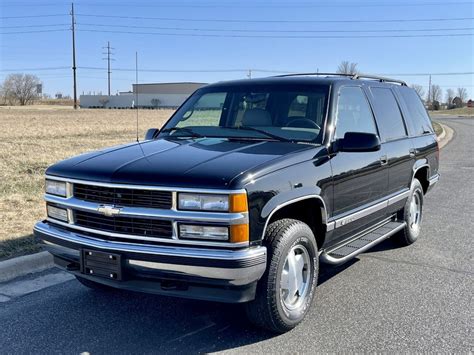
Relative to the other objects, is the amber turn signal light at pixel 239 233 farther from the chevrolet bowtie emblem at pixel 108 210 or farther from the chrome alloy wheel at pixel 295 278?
the chevrolet bowtie emblem at pixel 108 210

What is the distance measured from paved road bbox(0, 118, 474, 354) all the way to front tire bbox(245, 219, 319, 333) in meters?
0.16

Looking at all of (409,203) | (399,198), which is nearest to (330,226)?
(399,198)

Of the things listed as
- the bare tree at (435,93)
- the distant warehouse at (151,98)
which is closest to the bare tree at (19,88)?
the distant warehouse at (151,98)

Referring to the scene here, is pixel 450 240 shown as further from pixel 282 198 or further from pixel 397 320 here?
pixel 282 198

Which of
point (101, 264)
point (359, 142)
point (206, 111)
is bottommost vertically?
point (101, 264)

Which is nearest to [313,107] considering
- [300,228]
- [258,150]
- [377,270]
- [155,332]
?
[258,150]

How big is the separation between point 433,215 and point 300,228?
4840 millimetres

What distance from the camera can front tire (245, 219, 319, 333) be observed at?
3.64 meters

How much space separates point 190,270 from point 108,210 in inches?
28.8

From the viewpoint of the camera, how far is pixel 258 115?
4875 millimetres

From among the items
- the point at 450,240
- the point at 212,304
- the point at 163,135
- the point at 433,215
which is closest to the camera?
the point at 212,304

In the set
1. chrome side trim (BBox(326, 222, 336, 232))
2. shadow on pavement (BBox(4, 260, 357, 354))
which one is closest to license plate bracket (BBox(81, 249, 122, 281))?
shadow on pavement (BBox(4, 260, 357, 354))

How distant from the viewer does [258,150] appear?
4.08 m

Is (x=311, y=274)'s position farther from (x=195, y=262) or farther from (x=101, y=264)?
(x=101, y=264)
